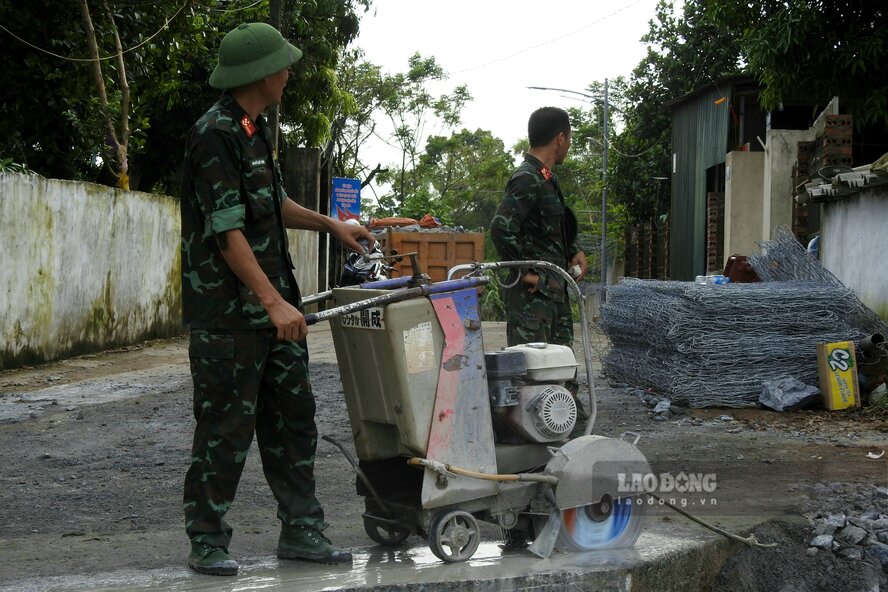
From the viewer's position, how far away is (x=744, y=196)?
60.5ft

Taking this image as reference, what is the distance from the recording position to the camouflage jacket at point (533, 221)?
5.16m

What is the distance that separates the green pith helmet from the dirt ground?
1.85 meters

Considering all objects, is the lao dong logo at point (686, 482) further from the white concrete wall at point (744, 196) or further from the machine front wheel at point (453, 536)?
the white concrete wall at point (744, 196)

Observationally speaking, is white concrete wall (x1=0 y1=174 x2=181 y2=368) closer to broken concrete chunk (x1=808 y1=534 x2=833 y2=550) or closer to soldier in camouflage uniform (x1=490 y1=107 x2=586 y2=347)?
soldier in camouflage uniform (x1=490 y1=107 x2=586 y2=347)

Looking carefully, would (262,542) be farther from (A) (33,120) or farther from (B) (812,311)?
(A) (33,120)

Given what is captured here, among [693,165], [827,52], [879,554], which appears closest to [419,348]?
[879,554]

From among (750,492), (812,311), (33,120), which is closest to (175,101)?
(33,120)

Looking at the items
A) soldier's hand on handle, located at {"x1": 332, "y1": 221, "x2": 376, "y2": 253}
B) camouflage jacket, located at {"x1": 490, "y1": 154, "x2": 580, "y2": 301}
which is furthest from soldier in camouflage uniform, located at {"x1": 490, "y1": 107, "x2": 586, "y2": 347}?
soldier's hand on handle, located at {"x1": 332, "y1": 221, "x2": 376, "y2": 253}

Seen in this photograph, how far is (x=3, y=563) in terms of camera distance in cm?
396

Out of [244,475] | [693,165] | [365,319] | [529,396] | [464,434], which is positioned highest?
[693,165]

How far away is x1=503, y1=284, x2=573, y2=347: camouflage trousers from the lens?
510cm

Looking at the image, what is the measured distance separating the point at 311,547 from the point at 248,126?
1.58 metres

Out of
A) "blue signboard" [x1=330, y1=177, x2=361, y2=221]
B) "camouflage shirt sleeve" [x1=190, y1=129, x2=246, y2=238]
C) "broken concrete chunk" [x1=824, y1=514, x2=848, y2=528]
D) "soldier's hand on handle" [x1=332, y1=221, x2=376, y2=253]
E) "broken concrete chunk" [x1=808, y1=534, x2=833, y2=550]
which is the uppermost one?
"blue signboard" [x1=330, y1=177, x2=361, y2=221]

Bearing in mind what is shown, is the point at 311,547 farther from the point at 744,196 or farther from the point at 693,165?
the point at 693,165
